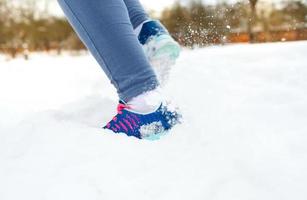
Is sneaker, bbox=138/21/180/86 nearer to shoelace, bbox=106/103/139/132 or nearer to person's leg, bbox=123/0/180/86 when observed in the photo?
person's leg, bbox=123/0/180/86

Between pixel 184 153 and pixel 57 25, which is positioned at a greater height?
pixel 184 153

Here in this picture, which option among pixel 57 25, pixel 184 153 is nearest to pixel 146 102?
pixel 184 153

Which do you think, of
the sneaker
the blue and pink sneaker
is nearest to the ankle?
the blue and pink sneaker

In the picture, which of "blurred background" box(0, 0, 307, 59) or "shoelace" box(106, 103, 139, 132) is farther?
"blurred background" box(0, 0, 307, 59)

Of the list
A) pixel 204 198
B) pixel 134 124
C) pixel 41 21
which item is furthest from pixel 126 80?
pixel 41 21

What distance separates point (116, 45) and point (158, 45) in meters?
0.21

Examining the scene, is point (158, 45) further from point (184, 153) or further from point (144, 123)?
point (184, 153)

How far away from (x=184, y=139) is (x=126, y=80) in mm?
167

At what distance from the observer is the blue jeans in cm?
88

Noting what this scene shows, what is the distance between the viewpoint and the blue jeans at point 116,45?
2.89 ft

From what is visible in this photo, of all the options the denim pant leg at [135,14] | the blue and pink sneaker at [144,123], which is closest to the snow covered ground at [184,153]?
the blue and pink sneaker at [144,123]

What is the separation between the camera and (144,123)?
0.87m

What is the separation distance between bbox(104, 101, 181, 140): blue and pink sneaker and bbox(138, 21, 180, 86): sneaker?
0.22 metres

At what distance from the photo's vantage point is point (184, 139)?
0.83 meters
